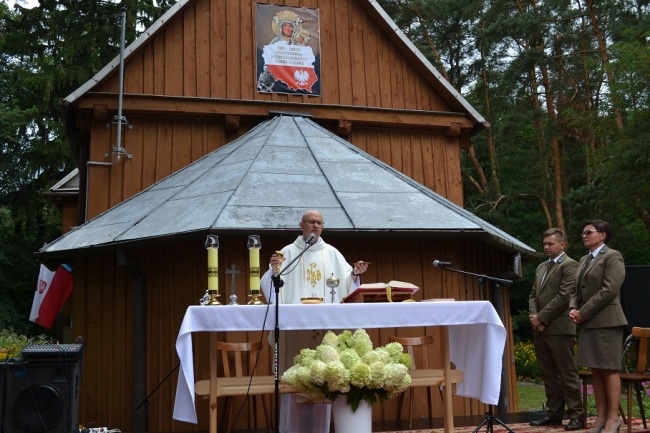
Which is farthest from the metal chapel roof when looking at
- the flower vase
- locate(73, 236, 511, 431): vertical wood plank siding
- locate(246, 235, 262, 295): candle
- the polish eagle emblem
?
the flower vase

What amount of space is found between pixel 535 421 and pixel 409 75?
6.28m

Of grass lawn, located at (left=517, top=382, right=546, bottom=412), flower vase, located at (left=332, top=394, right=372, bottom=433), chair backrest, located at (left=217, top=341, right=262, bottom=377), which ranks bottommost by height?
grass lawn, located at (left=517, top=382, right=546, bottom=412)

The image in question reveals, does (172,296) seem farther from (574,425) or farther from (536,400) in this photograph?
(536,400)

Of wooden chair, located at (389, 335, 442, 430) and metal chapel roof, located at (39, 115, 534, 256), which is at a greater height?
metal chapel roof, located at (39, 115, 534, 256)

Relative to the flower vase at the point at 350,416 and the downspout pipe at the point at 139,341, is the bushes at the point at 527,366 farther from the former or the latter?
the flower vase at the point at 350,416

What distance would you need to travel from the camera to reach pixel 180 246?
8805 millimetres

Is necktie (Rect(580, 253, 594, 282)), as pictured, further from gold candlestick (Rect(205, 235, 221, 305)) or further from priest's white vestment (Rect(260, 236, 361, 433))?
gold candlestick (Rect(205, 235, 221, 305))

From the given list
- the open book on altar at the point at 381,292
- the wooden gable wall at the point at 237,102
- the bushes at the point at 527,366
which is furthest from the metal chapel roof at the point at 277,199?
the bushes at the point at 527,366

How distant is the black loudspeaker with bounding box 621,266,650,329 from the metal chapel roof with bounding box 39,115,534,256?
3.13 meters

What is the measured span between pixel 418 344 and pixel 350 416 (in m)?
3.01

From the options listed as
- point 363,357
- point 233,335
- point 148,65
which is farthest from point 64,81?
point 363,357

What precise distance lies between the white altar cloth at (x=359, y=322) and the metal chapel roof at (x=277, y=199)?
83.4 inches

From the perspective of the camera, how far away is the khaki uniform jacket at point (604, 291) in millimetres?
6695

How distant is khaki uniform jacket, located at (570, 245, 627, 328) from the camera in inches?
264
